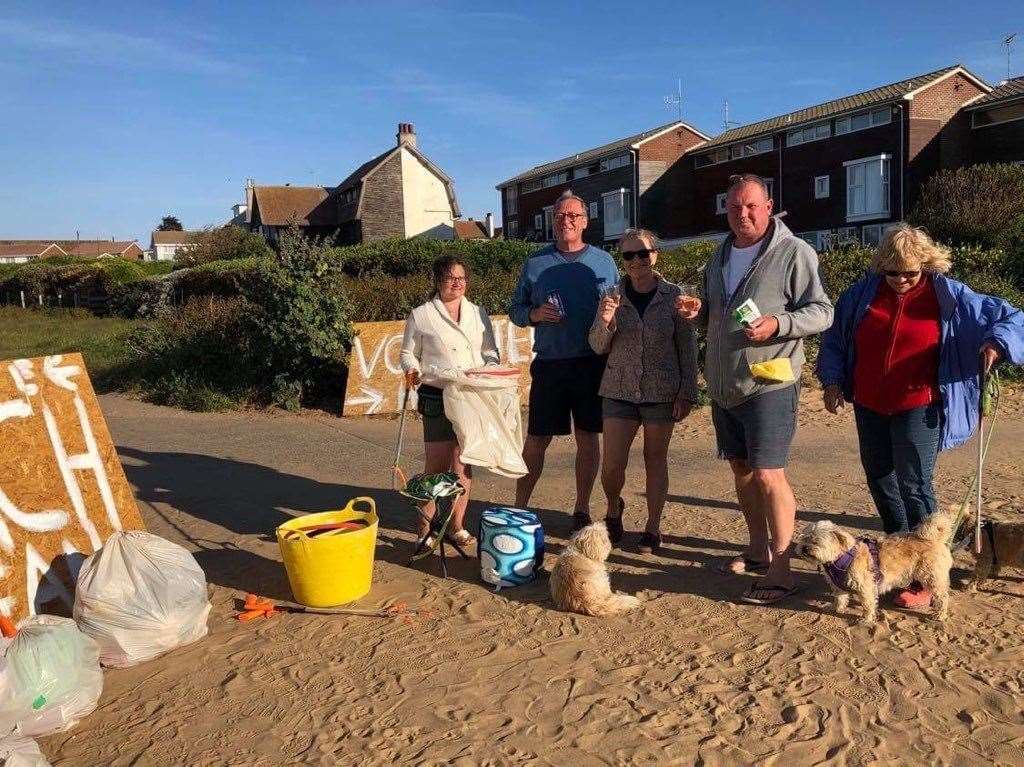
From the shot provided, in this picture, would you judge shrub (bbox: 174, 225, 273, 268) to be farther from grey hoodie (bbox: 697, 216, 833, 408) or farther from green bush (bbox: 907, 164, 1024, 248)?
grey hoodie (bbox: 697, 216, 833, 408)

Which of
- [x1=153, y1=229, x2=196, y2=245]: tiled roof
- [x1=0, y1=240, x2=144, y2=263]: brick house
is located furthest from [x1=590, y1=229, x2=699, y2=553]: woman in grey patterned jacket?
[x1=0, y1=240, x2=144, y2=263]: brick house

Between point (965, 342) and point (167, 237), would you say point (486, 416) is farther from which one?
point (167, 237)

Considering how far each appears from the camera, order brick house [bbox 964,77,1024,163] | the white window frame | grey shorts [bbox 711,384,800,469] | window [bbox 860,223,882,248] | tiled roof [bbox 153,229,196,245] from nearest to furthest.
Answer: grey shorts [bbox 711,384,800,469], brick house [bbox 964,77,1024,163], window [bbox 860,223,882,248], the white window frame, tiled roof [bbox 153,229,196,245]

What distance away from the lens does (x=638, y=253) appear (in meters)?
4.40

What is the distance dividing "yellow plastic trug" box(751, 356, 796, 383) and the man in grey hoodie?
48 mm

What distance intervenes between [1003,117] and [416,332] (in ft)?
94.3

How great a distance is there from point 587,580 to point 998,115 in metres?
29.5

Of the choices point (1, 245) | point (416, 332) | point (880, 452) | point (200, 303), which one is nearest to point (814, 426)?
point (880, 452)

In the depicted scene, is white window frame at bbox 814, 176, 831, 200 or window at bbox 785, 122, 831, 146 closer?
window at bbox 785, 122, 831, 146

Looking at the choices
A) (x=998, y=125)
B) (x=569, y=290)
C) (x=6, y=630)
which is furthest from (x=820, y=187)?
(x=6, y=630)

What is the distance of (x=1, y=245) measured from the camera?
9356 cm

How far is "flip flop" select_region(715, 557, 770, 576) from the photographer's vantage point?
4461 millimetres

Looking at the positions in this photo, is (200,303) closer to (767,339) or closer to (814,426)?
(814,426)

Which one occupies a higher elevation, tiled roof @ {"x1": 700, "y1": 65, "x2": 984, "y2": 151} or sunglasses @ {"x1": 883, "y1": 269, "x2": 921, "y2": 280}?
tiled roof @ {"x1": 700, "y1": 65, "x2": 984, "y2": 151}
